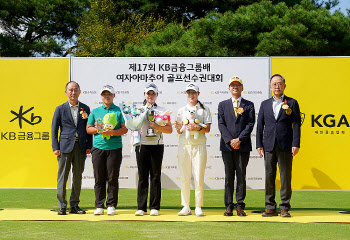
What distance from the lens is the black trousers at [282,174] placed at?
723cm

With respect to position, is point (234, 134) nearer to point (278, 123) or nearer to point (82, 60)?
point (278, 123)

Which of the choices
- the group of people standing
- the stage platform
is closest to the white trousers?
the group of people standing

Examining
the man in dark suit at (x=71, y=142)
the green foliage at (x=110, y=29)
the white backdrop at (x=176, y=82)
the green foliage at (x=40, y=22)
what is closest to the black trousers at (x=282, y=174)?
the white backdrop at (x=176, y=82)

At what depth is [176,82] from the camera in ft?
27.7

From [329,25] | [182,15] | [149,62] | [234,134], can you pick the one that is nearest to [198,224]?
[234,134]

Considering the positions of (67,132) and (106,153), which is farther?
(67,132)

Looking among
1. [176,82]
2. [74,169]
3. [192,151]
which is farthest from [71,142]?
[176,82]

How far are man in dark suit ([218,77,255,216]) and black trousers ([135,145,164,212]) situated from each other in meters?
0.83

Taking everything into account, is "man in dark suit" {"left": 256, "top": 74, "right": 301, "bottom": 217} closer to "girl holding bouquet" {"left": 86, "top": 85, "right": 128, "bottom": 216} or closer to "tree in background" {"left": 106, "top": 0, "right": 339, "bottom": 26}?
"girl holding bouquet" {"left": 86, "top": 85, "right": 128, "bottom": 216}

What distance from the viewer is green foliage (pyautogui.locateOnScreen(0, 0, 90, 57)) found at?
80.5 feet

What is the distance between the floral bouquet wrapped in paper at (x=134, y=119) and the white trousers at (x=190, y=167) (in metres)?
0.58

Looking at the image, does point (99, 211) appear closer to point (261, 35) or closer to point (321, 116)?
point (321, 116)

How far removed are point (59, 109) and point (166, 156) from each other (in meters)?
1.75

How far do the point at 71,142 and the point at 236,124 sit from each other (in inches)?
81.9
